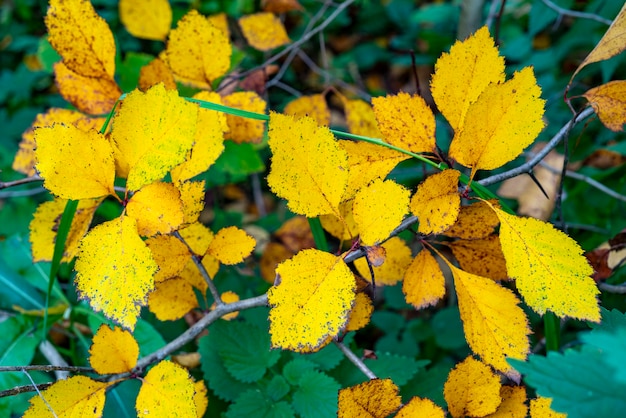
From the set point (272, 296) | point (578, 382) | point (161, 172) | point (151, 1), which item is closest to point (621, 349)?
point (578, 382)

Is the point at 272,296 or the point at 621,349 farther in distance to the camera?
the point at 272,296

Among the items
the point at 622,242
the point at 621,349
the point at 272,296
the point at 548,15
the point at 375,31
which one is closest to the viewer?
the point at 621,349

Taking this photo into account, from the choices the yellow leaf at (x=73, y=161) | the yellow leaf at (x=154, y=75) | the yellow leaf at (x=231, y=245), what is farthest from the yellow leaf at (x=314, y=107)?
the yellow leaf at (x=73, y=161)

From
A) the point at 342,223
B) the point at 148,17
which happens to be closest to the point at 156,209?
the point at 342,223

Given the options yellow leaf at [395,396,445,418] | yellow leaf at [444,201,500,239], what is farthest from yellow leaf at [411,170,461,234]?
yellow leaf at [395,396,445,418]

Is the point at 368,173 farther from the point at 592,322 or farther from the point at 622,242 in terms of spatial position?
the point at 622,242

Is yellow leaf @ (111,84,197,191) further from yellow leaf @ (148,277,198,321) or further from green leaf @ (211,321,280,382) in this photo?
green leaf @ (211,321,280,382)

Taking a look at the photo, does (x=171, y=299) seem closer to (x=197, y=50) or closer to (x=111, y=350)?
(x=111, y=350)
